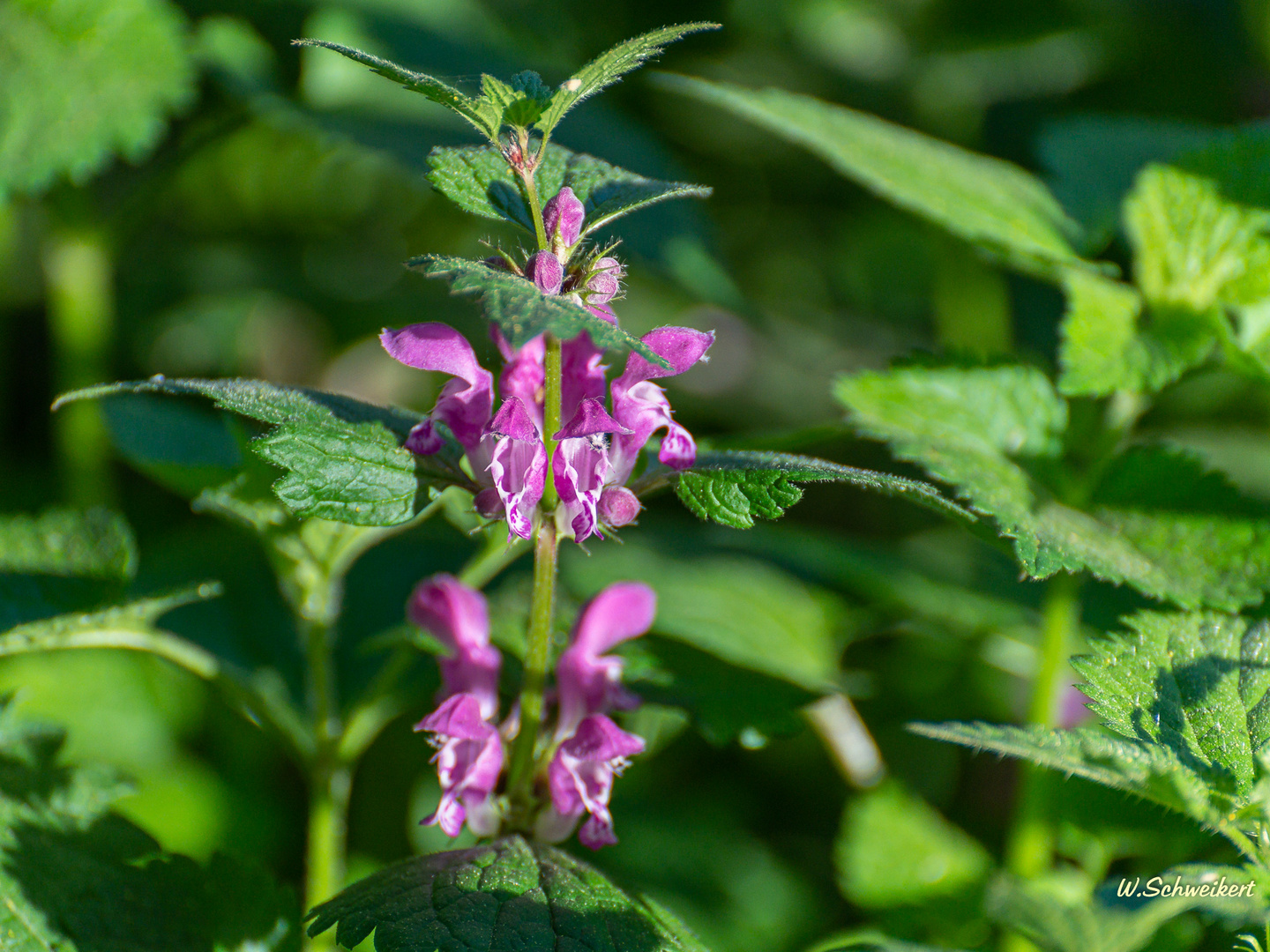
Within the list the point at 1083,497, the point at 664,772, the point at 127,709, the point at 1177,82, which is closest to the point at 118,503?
the point at 127,709

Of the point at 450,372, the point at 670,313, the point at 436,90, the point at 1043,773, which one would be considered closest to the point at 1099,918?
the point at 1043,773

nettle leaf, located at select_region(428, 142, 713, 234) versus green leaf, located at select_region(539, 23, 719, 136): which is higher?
green leaf, located at select_region(539, 23, 719, 136)

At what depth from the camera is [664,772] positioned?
1943 mm

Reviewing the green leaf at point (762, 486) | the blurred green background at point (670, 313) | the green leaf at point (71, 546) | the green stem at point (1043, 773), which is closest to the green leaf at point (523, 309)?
the green leaf at point (762, 486)

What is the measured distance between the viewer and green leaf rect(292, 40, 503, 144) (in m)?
0.68

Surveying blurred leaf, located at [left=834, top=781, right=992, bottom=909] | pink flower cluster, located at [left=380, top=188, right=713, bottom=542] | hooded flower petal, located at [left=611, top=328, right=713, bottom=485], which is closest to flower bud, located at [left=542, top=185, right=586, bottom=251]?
pink flower cluster, located at [left=380, top=188, right=713, bottom=542]

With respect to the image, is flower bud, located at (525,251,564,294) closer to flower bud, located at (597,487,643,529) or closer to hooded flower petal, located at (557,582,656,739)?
flower bud, located at (597,487,643,529)

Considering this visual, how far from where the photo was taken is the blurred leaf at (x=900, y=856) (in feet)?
4.24

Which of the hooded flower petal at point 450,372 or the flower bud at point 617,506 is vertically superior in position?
the hooded flower petal at point 450,372

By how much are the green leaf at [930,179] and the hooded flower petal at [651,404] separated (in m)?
0.52

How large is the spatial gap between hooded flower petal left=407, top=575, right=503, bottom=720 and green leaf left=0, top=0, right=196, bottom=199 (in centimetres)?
102

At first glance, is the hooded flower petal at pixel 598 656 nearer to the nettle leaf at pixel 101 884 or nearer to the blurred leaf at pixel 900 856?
the nettle leaf at pixel 101 884

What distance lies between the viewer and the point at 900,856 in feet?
4.35

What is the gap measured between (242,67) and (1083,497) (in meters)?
1.78
